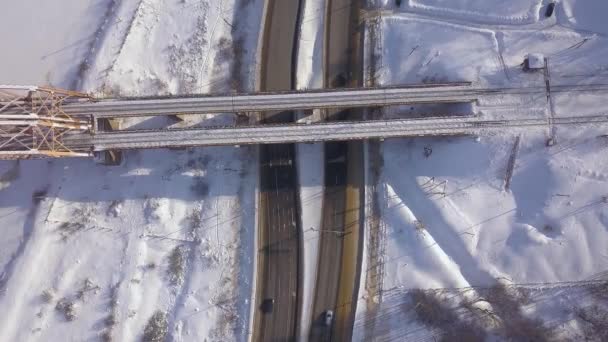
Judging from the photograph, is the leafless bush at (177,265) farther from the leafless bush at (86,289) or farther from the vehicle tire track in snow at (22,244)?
the vehicle tire track in snow at (22,244)

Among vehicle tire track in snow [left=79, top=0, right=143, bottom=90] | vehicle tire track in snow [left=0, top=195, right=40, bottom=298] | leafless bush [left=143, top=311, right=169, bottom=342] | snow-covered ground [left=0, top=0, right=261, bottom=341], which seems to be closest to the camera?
leafless bush [left=143, top=311, right=169, bottom=342]

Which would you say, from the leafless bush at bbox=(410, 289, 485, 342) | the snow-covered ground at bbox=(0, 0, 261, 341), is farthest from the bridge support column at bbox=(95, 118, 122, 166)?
the leafless bush at bbox=(410, 289, 485, 342)

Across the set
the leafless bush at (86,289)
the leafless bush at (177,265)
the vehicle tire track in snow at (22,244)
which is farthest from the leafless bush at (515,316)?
the vehicle tire track in snow at (22,244)

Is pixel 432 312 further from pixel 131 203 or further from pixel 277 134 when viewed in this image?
pixel 131 203

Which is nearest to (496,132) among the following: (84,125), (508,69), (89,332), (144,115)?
(508,69)

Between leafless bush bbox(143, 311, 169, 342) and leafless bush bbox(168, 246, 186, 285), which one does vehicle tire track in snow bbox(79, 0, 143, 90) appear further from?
leafless bush bbox(143, 311, 169, 342)

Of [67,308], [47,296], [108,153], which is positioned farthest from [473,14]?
[47,296]
